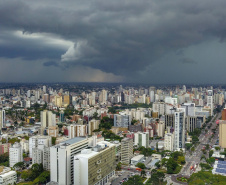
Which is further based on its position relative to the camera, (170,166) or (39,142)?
(39,142)

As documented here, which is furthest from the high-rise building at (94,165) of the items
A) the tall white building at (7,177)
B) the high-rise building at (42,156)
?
the tall white building at (7,177)

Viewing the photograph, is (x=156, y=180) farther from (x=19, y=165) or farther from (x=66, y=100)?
(x=66, y=100)

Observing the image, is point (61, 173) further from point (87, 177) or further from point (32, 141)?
point (32, 141)

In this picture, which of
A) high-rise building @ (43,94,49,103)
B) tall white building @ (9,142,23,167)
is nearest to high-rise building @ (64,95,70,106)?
high-rise building @ (43,94,49,103)

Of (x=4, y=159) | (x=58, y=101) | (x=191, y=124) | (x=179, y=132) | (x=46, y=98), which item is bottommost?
(x=4, y=159)

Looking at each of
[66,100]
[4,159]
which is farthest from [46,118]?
[66,100]

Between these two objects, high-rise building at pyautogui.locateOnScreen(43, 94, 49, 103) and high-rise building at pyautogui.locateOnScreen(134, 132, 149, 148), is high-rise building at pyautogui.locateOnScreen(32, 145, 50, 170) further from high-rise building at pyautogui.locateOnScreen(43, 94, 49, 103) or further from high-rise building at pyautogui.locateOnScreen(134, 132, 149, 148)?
high-rise building at pyautogui.locateOnScreen(43, 94, 49, 103)

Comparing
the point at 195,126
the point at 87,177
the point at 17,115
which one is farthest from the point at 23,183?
the point at 17,115
